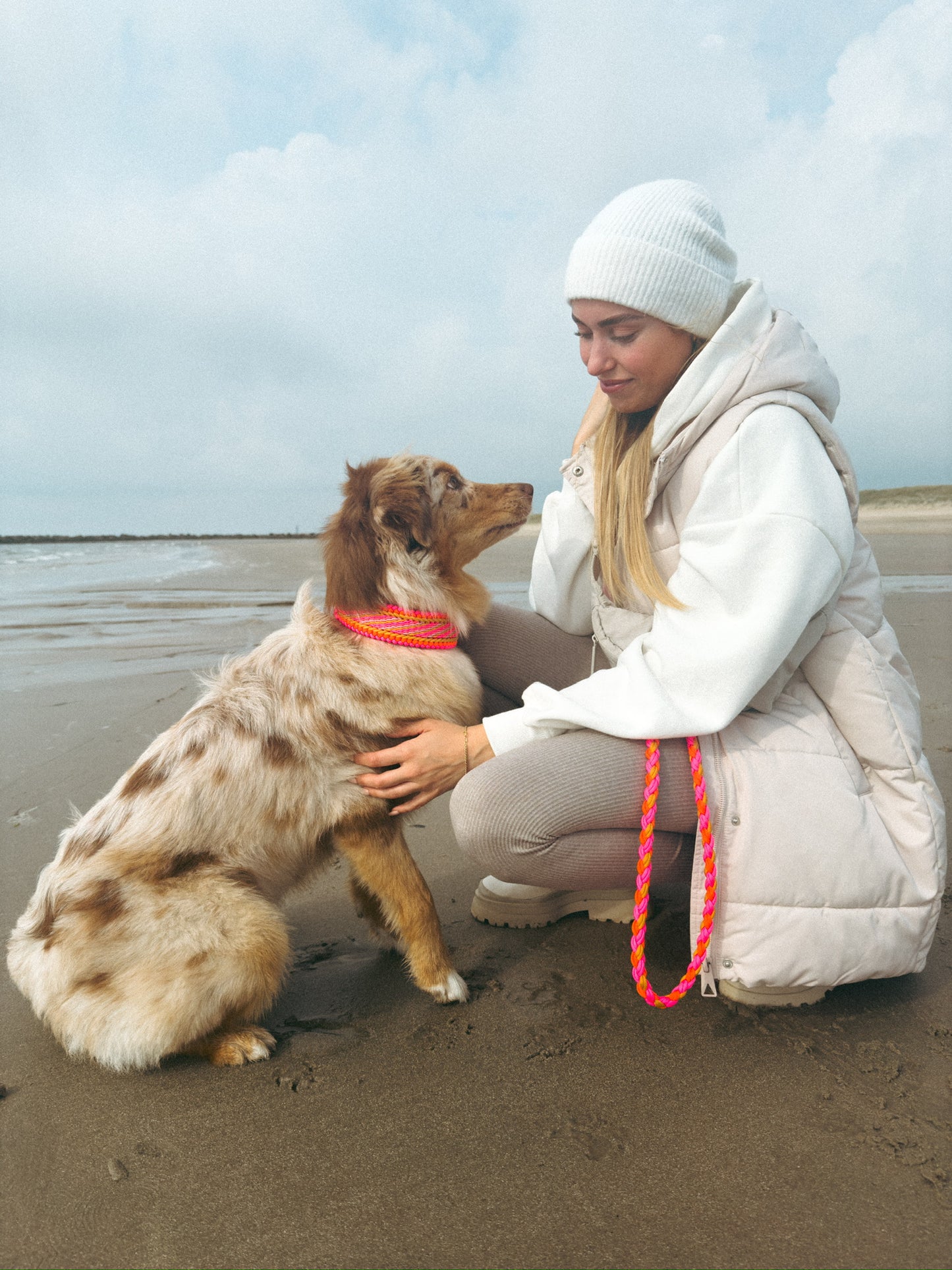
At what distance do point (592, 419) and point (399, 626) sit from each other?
1.25 meters

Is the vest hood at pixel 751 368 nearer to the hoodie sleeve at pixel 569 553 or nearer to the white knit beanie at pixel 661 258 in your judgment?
the white knit beanie at pixel 661 258

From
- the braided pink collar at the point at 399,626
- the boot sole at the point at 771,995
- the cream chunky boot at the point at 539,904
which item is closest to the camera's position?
the boot sole at the point at 771,995

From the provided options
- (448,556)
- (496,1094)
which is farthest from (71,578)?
(496,1094)

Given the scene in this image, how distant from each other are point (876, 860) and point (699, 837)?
473 mm

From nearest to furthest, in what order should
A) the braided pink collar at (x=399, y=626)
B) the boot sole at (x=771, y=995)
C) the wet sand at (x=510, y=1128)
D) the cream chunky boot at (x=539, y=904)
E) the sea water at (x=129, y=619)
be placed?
1. the wet sand at (x=510, y=1128)
2. the boot sole at (x=771, y=995)
3. the braided pink collar at (x=399, y=626)
4. the cream chunky boot at (x=539, y=904)
5. the sea water at (x=129, y=619)

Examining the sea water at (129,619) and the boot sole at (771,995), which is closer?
the boot sole at (771,995)

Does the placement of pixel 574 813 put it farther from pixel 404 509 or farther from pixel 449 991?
pixel 404 509

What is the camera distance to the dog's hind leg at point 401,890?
102 inches

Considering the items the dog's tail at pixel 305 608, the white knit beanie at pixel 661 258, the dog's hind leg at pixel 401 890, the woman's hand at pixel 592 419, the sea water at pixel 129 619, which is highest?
the white knit beanie at pixel 661 258

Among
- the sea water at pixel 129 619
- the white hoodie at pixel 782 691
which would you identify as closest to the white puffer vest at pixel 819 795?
the white hoodie at pixel 782 691

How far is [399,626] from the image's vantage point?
9.41 ft

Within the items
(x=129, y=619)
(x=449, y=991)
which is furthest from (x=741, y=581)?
(x=129, y=619)

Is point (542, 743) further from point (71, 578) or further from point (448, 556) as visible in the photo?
point (71, 578)

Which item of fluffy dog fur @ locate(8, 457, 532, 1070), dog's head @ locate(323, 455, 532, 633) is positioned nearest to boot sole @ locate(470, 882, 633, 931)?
fluffy dog fur @ locate(8, 457, 532, 1070)
